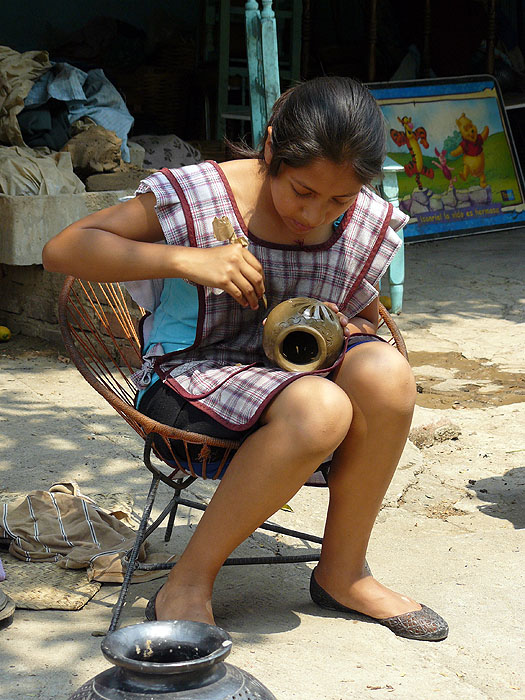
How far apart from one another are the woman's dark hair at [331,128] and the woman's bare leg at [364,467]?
440mm

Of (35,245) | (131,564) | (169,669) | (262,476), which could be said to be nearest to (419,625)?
(262,476)

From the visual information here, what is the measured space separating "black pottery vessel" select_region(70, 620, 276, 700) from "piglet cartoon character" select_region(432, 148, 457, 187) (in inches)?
276

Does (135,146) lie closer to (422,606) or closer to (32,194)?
(32,194)

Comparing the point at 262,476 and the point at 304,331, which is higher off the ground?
the point at 304,331

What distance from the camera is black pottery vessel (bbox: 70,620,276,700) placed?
121 centimetres

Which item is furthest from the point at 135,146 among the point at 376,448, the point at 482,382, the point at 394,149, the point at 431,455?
the point at 376,448

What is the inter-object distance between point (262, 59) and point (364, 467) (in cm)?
318

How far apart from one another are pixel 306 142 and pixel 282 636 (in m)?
1.14

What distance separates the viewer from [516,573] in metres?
2.61

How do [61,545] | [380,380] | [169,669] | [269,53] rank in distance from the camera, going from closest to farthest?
[169,669], [380,380], [61,545], [269,53]

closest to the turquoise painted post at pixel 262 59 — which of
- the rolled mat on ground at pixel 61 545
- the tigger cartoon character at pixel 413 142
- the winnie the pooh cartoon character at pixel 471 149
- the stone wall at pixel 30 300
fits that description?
the stone wall at pixel 30 300

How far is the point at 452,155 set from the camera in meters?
8.00

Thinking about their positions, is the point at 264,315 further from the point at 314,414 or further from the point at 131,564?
the point at 131,564

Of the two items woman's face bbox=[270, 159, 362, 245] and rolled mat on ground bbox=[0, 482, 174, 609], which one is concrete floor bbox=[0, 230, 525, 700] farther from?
woman's face bbox=[270, 159, 362, 245]
